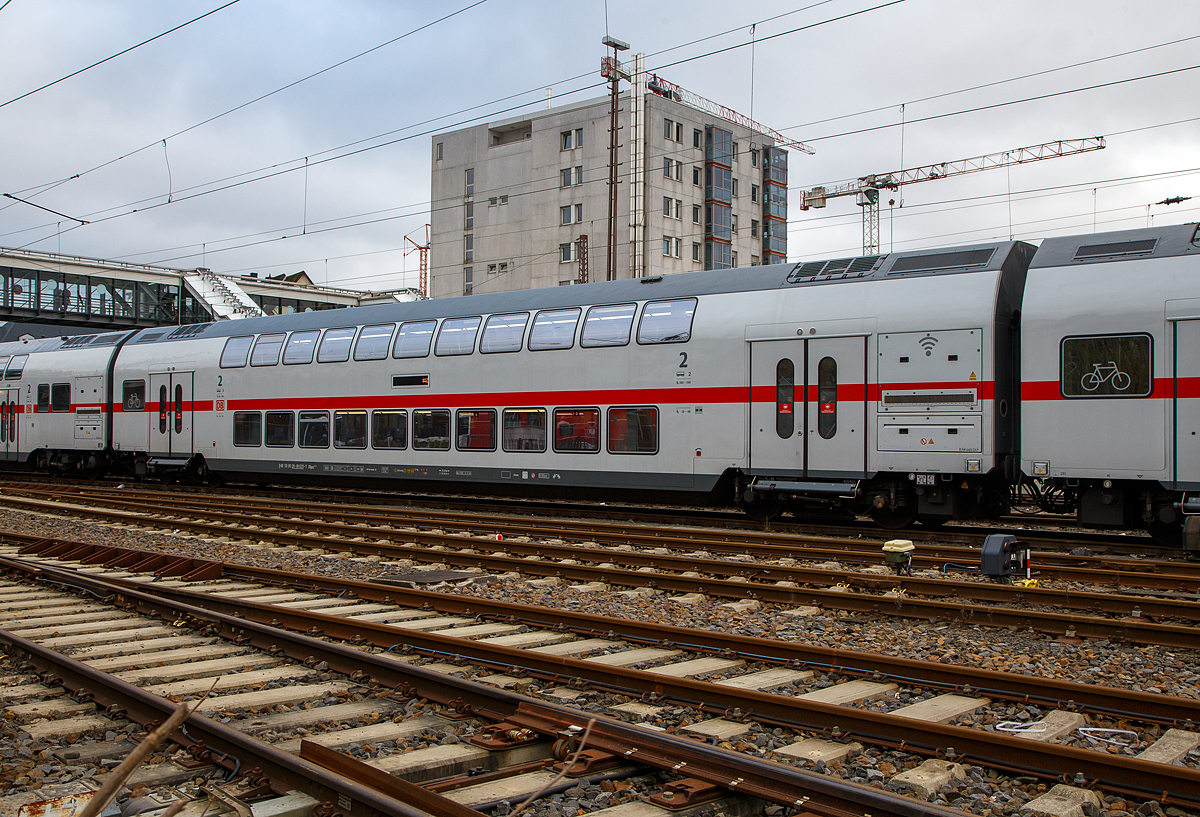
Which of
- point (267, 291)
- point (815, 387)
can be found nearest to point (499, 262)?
point (267, 291)

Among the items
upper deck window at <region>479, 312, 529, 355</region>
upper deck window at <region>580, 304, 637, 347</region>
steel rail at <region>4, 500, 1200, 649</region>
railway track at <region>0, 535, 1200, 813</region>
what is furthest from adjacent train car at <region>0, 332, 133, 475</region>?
railway track at <region>0, 535, 1200, 813</region>

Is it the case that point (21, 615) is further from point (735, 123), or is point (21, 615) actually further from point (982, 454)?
point (735, 123)

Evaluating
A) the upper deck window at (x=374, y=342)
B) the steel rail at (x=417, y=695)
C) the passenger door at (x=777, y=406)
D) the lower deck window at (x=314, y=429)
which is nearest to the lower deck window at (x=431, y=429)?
the upper deck window at (x=374, y=342)

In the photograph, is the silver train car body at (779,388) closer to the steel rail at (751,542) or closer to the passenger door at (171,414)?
the steel rail at (751,542)

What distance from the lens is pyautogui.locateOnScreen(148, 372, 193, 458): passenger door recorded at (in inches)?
869

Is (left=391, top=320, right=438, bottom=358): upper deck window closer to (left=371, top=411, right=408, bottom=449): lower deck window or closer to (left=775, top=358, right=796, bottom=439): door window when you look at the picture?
(left=371, top=411, right=408, bottom=449): lower deck window

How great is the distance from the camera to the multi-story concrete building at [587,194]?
197 ft

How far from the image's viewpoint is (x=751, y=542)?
1182 centimetres

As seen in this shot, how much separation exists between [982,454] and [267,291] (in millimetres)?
55344

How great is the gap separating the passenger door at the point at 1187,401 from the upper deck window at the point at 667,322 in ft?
21.2

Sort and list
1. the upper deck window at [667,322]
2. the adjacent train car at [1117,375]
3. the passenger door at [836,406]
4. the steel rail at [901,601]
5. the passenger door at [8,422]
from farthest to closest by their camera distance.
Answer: the passenger door at [8,422], the upper deck window at [667,322], the passenger door at [836,406], the adjacent train car at [1117,375], the steel rail at [901,601]

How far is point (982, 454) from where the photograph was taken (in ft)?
39.0

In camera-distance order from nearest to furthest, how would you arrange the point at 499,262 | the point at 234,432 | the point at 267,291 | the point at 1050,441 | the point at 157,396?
the point at 1050,441 < the point at 234,432 < the point at 157,396 < the point at 267,291 < the point at 499,262

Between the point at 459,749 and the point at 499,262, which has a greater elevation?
the point at 499,262
